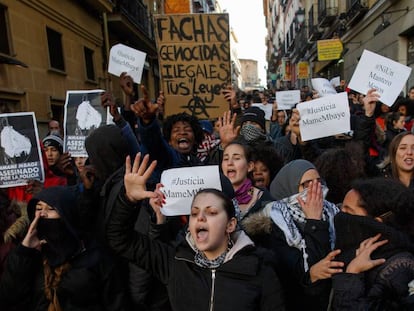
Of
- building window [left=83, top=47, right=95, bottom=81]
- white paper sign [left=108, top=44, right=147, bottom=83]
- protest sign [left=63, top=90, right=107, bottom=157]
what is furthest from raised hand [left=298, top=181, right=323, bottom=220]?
building window [left=83, top=47, right=95, bottom=81]

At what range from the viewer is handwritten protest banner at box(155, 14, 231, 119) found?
357 centimetres

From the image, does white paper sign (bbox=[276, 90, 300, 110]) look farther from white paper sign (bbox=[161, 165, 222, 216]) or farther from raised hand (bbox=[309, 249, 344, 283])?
raised hand (bbox=[309, 249, 344, 283])

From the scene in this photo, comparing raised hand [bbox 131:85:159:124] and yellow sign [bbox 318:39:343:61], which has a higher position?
yellow sign [bbox 318:39:343:61]

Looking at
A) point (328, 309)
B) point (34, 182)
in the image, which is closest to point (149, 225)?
point (328, 309)

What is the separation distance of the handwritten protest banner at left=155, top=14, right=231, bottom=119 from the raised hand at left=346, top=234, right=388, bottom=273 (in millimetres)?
2307

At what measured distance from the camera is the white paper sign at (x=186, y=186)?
2.04 metres

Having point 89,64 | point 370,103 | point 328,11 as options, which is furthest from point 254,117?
point 328,11

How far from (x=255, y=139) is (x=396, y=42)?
928cm

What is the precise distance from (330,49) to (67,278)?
15116mm

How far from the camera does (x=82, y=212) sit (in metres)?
2.04

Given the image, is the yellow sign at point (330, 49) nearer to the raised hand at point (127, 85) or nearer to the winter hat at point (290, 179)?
the raised hand at point (127, 85)

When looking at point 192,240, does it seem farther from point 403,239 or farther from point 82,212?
point 403,239

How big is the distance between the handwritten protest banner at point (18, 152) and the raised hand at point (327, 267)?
8.68 feet

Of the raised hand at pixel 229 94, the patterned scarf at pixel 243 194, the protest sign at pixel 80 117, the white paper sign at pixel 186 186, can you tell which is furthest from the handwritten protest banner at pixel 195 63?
the white paper sign at pixel 186 186
